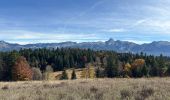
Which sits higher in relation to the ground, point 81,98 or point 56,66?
point 81,98

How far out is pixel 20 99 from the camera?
13508 mm

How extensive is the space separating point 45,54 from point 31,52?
7.43 m

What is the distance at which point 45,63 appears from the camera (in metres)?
168

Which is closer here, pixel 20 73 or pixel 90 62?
pixel 20 73

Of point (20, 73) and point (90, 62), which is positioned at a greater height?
point (20, 73)

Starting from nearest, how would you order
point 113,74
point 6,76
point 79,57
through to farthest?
point 6,76 → point 113,74 → point 79,57

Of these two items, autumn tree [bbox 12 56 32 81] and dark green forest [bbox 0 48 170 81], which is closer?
autumn tree [bbox 12 56 32 81]

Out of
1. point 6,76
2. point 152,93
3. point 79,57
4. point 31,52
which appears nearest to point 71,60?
point 79,57

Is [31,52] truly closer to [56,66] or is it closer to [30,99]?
[56,66]

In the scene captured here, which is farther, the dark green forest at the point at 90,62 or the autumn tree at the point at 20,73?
the dark green forest at the point at 90,62

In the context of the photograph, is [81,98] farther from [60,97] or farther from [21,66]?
[21,66]

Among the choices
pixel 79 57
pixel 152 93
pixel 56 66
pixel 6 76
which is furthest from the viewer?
pixel 79 57

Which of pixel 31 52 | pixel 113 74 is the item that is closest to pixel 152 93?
pixel 113 74

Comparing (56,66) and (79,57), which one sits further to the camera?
(79,57)
